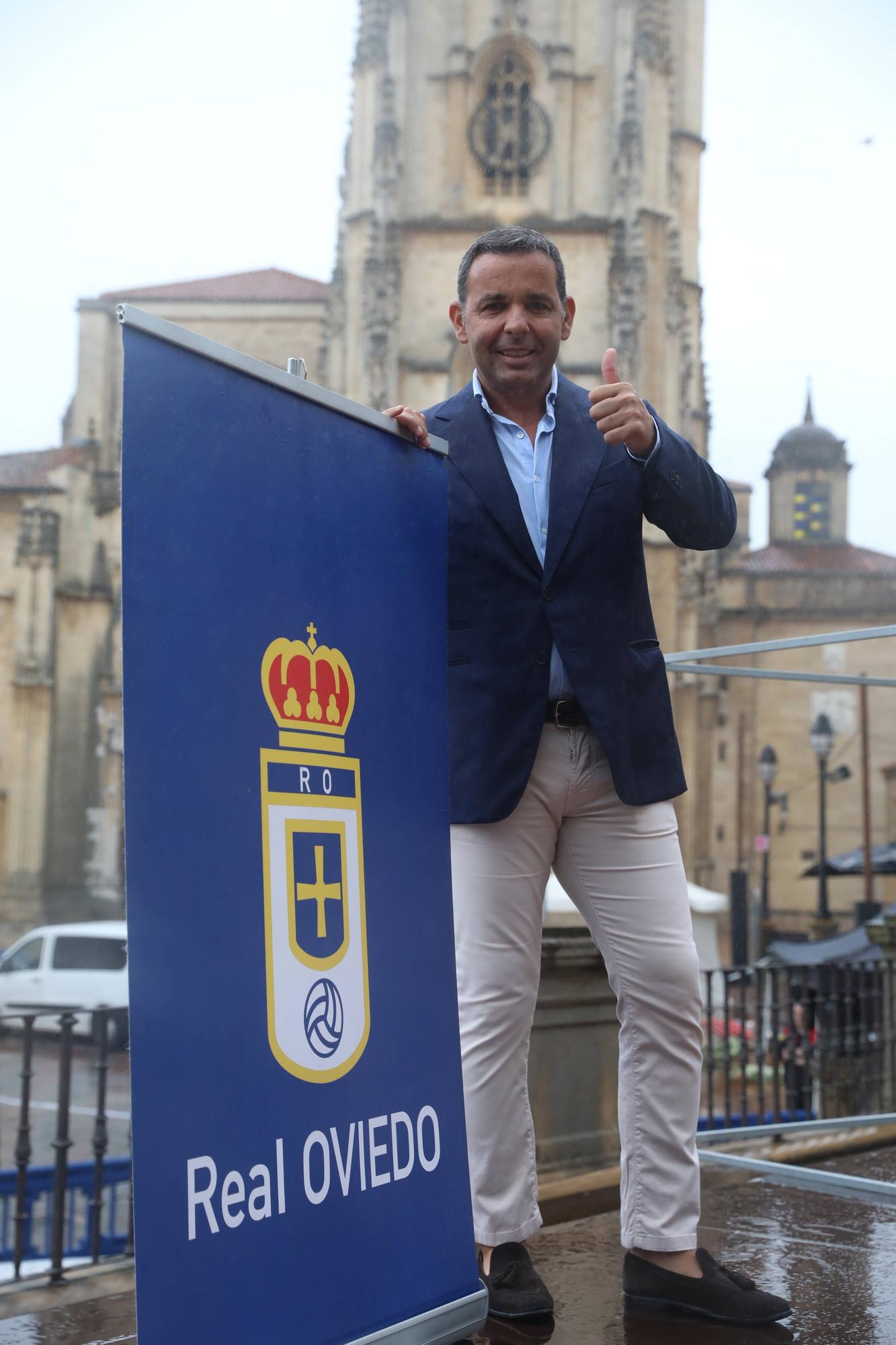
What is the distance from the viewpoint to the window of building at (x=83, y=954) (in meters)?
21.9

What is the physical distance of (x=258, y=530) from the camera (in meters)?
1.98

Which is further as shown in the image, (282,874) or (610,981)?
(610,981)

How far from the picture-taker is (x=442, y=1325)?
2.16 metres

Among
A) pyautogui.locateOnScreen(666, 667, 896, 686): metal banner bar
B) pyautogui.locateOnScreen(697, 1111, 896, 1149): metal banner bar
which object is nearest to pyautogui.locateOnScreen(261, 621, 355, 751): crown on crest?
pyautogui.locateOnScreen(666, 667, 896, 686): metal banner bar

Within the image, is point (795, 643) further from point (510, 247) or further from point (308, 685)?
point (308, 685)

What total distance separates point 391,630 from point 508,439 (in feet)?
2.23

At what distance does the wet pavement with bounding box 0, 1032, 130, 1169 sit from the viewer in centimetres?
1272

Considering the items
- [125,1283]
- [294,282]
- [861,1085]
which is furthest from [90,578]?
[125,1283]

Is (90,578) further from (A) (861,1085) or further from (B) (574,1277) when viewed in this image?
(B) (574,1277)

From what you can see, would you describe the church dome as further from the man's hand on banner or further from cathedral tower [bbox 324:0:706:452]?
the man's hand on banner

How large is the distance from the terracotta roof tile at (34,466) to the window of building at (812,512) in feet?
103

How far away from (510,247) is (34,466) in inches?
1622

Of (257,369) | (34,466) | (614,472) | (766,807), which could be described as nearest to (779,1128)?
(614,472)

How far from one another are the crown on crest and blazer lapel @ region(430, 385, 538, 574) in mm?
625
